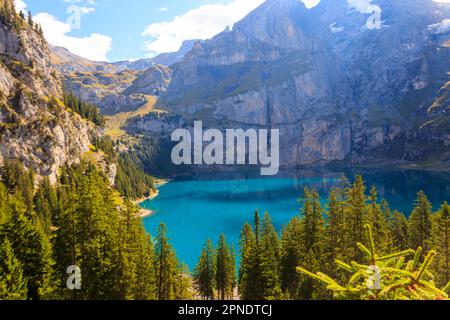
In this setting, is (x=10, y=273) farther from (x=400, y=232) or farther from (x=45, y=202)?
(x=45, y=202)

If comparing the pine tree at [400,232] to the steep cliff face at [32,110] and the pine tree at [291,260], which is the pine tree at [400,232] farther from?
the steep cliff face at [32,110]

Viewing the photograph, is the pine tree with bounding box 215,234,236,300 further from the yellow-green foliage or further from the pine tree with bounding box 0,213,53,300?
the yellow-green foliage

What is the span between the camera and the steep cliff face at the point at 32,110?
104 metres

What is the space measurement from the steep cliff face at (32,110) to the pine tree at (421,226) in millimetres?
105583

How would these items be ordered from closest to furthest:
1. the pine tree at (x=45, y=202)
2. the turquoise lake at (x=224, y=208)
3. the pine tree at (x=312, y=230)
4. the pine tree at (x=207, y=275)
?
the pine tree at (x=312, y=230)
the pine tree at (x=207, y=275)
the pine tree at (x=45, y=202)
the turquoise lake at (x=224, y=208)

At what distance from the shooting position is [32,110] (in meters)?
116

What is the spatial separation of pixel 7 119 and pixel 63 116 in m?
29.7

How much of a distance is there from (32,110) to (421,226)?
125 meters

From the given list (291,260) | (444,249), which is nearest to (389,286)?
(444,249)

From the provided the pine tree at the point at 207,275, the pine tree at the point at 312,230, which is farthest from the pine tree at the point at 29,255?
the pine tree at the point at 312,230

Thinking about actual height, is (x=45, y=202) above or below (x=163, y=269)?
above

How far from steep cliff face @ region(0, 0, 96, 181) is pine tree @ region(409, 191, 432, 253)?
346ft
